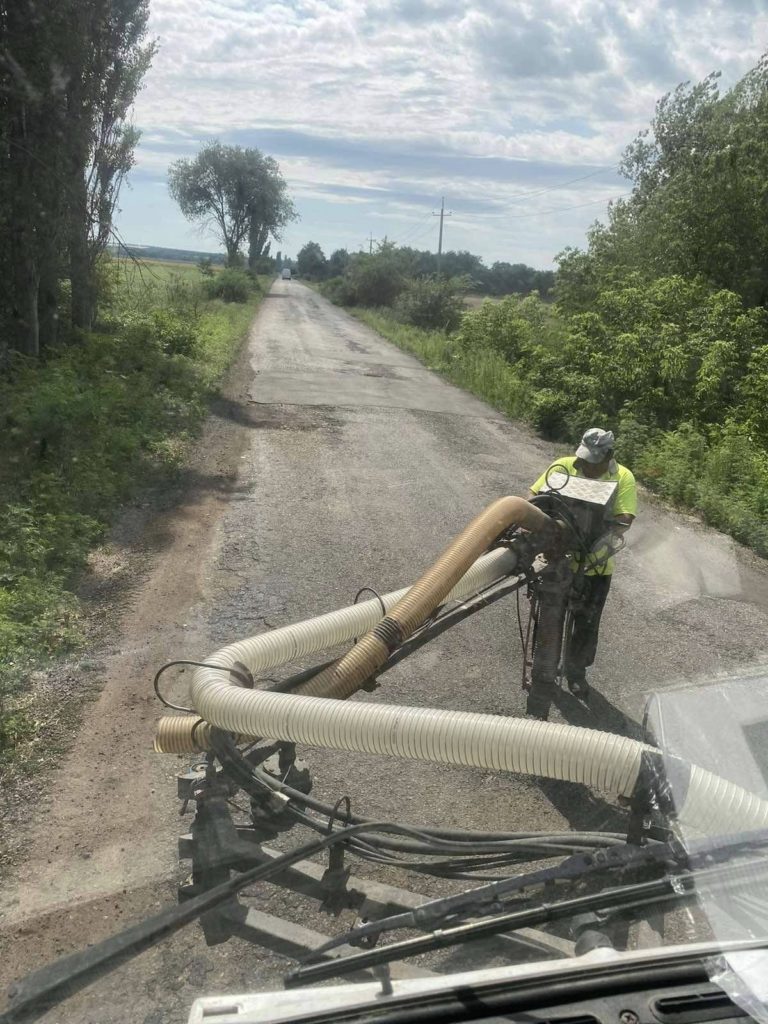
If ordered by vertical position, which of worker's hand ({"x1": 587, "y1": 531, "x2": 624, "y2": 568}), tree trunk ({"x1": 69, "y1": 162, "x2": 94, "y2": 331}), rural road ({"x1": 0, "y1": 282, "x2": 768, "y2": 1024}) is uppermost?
tree trunk ({"x1": 69, "y1": 162, "x2": 94, "y2": 331})

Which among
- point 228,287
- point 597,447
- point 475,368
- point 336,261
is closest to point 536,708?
point 597,447

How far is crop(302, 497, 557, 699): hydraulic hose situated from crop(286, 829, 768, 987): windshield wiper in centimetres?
137

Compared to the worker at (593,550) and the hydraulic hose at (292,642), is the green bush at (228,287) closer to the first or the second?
the worker at (593,550)

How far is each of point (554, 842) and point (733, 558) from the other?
347 inches

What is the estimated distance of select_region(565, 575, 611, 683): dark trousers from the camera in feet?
20.2

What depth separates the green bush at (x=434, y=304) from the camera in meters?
39.8

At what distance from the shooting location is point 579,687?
6.38 meters

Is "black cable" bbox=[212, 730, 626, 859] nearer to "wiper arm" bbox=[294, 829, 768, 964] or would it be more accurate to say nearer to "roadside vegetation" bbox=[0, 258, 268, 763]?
"wiper arm" bbox=[294, 829, 768, 964]

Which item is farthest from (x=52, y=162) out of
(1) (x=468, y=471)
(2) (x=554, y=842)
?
(2) (x=554, y=842)

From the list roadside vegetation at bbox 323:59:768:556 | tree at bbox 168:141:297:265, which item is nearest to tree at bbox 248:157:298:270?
tree at bbox 168:141:297:265

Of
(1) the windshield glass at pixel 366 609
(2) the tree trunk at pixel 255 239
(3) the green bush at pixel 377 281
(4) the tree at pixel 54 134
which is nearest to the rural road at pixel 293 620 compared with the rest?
(1) the windshield glass at pixel 366 609

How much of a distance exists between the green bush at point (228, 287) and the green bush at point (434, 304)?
494 inches

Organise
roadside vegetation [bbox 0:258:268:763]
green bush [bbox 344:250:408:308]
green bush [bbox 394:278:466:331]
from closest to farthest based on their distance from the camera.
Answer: roadside vegetation [bbox 0:258:268:763] → green bush [bbox 394:278:466:331] → green bush [bbox 344:250:408:308]

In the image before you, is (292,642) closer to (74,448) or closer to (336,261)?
(74,448)
